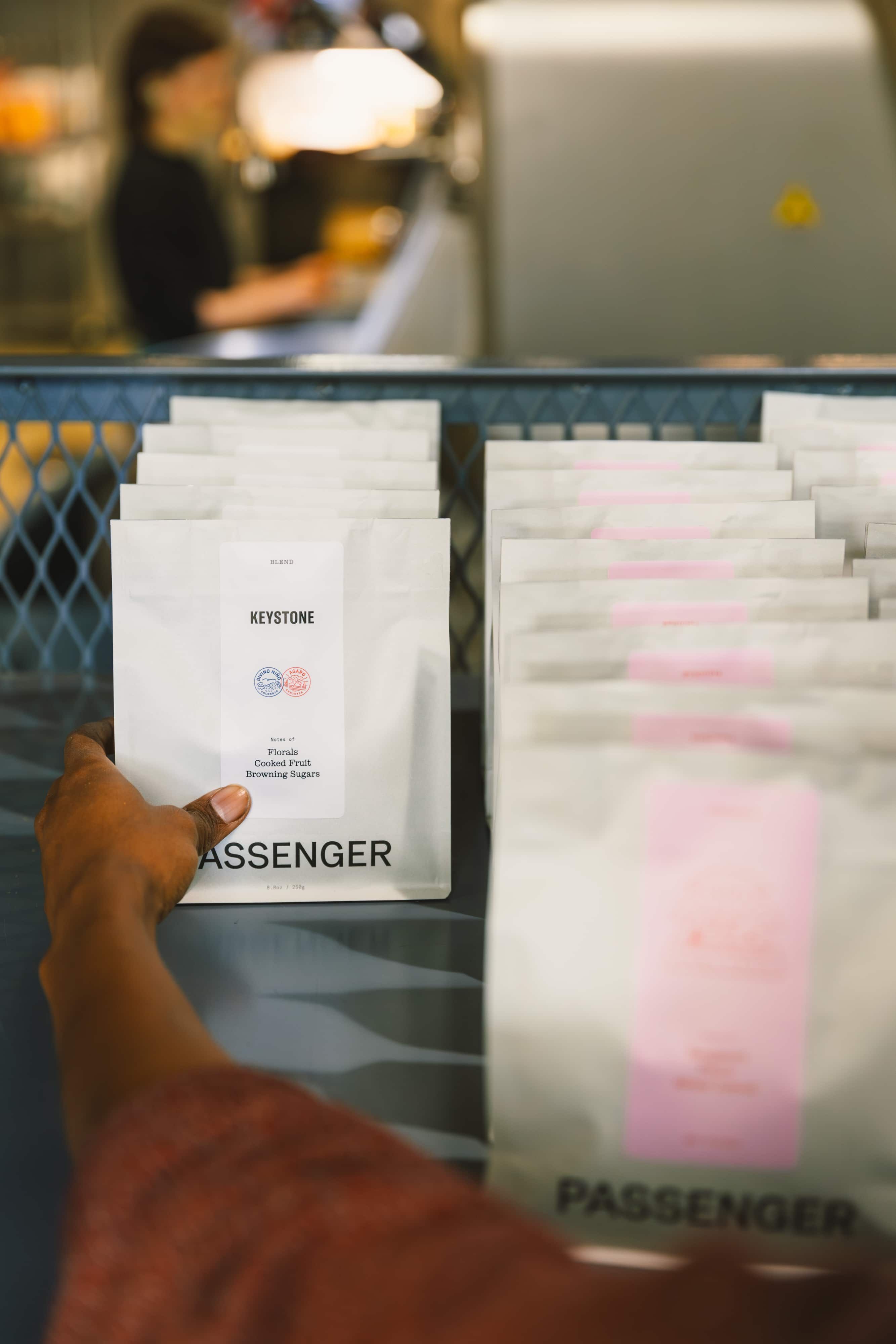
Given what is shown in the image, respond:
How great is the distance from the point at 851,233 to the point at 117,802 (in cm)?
127

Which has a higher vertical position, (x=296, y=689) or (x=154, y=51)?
(x=154, y=51)

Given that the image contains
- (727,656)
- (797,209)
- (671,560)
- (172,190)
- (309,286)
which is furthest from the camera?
(309,286)

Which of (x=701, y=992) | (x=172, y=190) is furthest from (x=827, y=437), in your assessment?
(x=172, y=190)

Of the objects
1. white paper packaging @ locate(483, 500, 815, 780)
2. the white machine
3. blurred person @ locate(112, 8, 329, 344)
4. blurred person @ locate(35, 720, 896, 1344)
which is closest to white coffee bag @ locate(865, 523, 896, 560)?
white paper packaging @ locate(483, 500, 815, 780)

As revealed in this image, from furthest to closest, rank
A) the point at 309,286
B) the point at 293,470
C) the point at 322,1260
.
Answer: the point at 309,286 < the point at 293,470 < the point at 322,1260

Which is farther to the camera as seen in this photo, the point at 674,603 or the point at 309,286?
the point at 309,286

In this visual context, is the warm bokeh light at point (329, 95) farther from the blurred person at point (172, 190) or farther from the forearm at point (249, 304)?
the forearm at point (249, 304)

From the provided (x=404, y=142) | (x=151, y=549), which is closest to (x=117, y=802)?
(x=151, y=549)

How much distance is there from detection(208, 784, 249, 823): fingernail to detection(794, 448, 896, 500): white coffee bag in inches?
19.1

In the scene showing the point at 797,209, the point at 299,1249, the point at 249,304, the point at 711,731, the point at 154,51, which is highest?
the point at 154,51

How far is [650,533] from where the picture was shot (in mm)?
688

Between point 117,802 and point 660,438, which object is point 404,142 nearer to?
point 660,438

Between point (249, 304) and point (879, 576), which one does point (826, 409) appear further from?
point (249, 304)

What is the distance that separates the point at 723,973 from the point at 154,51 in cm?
269
